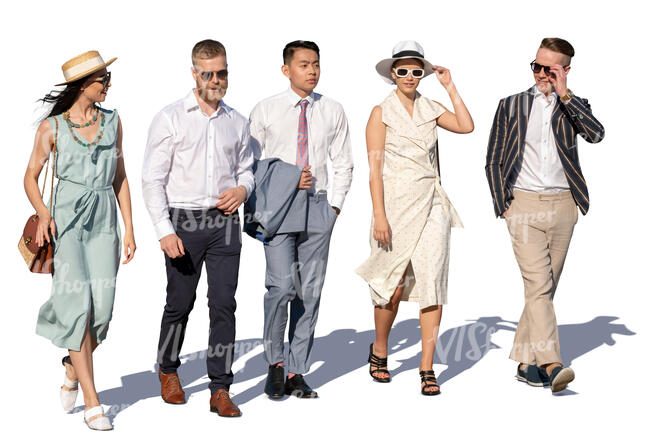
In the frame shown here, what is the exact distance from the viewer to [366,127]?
31.1ft

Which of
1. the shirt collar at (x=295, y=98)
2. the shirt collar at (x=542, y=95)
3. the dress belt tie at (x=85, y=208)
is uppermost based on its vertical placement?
the shirt collar at (x=295, y=98)

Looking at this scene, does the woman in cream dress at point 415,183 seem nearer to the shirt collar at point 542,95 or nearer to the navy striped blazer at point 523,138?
the navy striped blazer at point 523,138

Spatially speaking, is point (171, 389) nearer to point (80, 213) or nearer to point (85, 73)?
point (80, 213)

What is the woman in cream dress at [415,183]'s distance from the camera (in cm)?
938

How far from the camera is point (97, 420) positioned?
840cm

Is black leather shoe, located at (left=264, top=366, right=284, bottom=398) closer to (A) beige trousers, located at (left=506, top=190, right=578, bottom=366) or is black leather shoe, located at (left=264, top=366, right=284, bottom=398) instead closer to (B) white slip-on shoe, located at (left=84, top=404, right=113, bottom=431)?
(B) white slip-on shoe, located at (left=84, top=404, right=113, bottom=431)

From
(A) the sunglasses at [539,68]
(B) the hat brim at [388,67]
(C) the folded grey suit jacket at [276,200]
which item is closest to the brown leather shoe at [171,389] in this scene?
(C) the folded grey suit jacket at [276,200]

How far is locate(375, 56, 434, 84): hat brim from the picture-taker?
938 centimetres

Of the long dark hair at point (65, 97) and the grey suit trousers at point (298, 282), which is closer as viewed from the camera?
the long dark hair at point (65, 97)

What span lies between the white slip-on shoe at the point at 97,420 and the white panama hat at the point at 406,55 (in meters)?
3.67

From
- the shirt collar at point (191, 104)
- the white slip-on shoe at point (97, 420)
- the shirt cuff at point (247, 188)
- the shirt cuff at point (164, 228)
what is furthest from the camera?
the shirt cuff at point (247, 188)

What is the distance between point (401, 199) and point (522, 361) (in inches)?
69.6

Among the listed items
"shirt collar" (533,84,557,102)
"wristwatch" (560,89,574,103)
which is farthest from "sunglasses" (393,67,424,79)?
"wristwatch" (560,89,574,103)

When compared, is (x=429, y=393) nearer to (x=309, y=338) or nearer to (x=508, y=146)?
(x=309, y=338)
